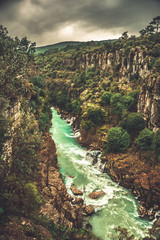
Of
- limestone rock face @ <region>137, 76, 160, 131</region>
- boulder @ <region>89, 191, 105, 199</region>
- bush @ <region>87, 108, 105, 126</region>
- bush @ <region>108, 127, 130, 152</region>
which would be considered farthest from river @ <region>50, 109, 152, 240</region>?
limestone rock face @ <region>137, 76, 160, 131</region>

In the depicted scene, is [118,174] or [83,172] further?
[83,172]

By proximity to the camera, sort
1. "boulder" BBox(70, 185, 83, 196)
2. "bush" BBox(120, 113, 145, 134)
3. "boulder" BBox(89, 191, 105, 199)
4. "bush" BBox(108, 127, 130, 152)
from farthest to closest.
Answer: "bush" BBox(120, 113, 145, 134) → "bush" BBox(108, 127, 130, 152) → "boulder" BBox(70, 185, 83, 196) → "boulder" BBox(89, 191, 105, 199)

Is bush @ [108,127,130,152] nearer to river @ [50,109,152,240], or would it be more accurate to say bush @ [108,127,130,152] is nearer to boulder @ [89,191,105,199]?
river @ [50,109,152,240]

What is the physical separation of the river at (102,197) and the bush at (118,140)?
204 inches

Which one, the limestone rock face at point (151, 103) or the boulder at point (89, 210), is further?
the limestone rock face at point (151, 103)

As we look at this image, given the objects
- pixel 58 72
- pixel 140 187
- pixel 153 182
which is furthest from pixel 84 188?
pixel 58 72

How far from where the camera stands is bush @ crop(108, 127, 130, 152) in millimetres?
31406

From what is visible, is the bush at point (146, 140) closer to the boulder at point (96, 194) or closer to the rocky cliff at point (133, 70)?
the rocky cliff at point (133, 70)

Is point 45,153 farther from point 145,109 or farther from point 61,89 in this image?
point 61,89

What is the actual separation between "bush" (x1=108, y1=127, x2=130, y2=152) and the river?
518cm

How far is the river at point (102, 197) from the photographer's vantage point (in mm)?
20250

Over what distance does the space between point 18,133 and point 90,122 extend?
27444mm

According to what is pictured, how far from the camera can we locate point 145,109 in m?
34.3

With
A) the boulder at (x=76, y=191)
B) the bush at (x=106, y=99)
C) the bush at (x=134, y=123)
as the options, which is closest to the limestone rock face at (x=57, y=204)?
the boulder at (x=76, y=191)
